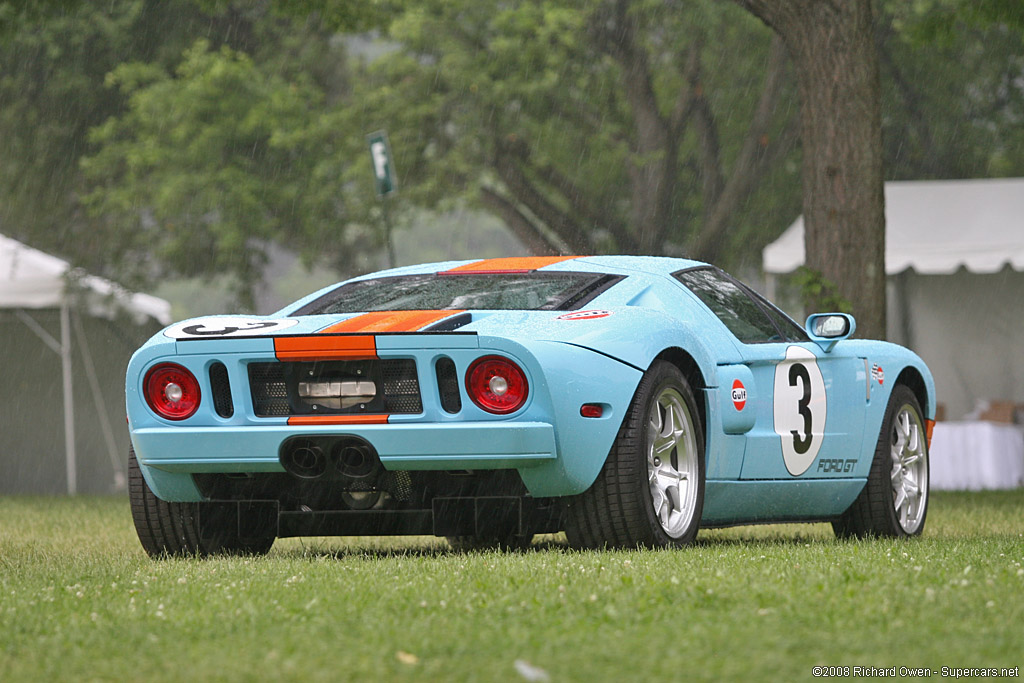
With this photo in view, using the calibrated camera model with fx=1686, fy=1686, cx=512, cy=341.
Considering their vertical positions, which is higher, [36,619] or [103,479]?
[36,619]

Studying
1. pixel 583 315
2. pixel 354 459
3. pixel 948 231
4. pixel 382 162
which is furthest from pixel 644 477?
pixel 948 231

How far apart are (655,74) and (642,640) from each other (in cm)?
2802

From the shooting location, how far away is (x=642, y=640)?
3857 millimetres

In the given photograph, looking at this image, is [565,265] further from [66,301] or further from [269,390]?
[66,301]

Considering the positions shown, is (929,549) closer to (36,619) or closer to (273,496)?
(273,496)

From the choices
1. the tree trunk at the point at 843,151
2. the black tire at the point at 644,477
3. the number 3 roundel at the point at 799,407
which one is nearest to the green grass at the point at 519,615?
the black tire at the point at 644,477

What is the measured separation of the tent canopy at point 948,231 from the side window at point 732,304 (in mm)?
8488

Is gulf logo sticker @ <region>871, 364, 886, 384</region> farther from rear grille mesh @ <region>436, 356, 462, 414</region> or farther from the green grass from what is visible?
rear grille mesh @ <region>436, 356, 462, 414</region>

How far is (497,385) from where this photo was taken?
580 cm

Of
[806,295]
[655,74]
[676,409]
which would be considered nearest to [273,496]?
[676,409]

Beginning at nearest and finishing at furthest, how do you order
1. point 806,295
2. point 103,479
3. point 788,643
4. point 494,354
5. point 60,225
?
point 788,643 < point 494,354 < point 806,295 < point 103,479 < point 60,225

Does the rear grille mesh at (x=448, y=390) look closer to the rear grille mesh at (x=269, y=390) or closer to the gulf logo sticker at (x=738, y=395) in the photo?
the rear grille mesh at (x=269, y=390)

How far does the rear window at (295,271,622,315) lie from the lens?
6480 millimetres

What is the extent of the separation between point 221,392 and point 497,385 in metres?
1.04
